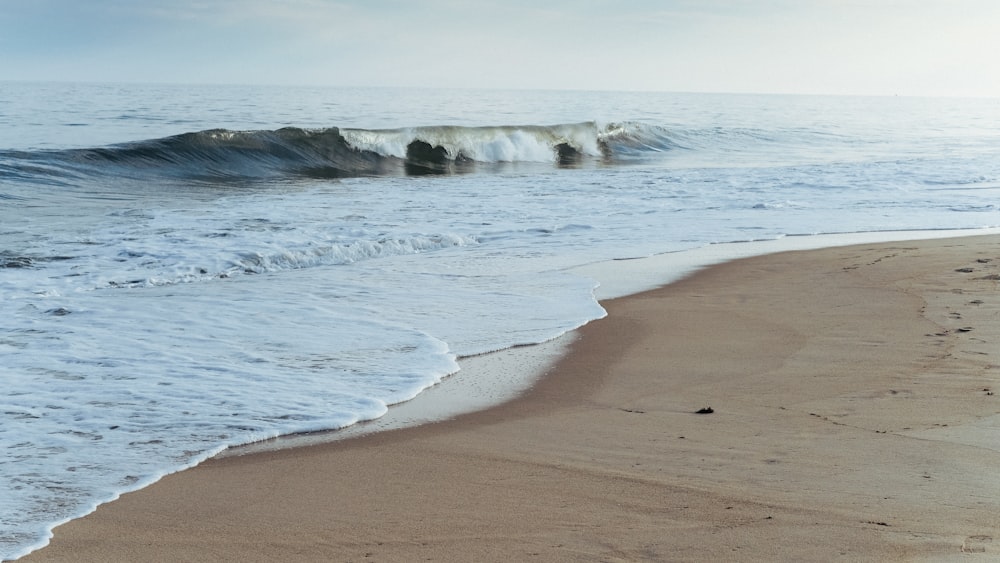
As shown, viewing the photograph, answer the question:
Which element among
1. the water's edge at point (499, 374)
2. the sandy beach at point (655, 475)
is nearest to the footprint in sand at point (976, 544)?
the sandy beach at point (655, 475)

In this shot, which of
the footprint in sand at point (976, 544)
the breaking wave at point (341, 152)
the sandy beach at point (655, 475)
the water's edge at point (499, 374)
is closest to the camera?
the footprint in sand at point (976, 544)

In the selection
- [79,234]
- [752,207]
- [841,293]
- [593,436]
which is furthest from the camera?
[752,207]

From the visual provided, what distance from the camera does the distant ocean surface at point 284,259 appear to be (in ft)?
12.8

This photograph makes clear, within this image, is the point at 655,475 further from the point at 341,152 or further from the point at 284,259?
the point at 341,152

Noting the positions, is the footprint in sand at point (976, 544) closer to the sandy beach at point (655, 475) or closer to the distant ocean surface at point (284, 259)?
the sandy beach at point (655, 475)

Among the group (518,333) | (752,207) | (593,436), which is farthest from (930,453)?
(752,207)

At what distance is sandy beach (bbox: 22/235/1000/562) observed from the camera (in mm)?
2631

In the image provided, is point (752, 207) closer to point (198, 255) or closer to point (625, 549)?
point (198, 255)

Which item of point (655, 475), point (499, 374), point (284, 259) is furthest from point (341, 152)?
point (655, 475)

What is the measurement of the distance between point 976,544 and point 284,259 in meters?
6.95

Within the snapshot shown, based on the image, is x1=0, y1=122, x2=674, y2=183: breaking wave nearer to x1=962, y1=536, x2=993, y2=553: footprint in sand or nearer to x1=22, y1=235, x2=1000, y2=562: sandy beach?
x1=22, y1=235, x2=1000, y2=562: sandy beach

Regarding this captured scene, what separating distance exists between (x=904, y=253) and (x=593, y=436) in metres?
6.24

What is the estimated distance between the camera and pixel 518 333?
5.63 metres

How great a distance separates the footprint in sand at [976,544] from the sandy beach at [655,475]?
1 cm
